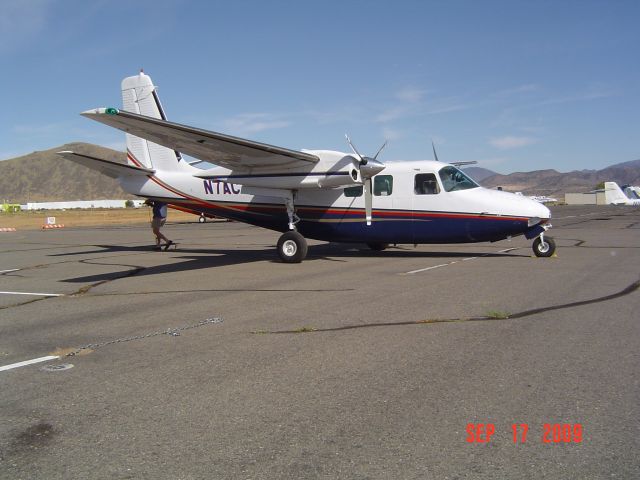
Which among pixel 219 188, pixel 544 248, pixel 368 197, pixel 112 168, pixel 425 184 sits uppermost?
pixel 112 168

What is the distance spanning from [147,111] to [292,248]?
773 cm

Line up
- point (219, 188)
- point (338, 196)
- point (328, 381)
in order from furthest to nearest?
point (219, 188) < point (338, 196) < point (328, 381)

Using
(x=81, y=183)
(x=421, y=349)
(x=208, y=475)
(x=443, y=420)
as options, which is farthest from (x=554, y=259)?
(x=81, y=183)

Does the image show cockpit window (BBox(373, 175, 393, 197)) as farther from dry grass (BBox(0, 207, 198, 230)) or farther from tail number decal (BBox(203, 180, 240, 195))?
dry grass (BBox(0, 207, 198, 230))

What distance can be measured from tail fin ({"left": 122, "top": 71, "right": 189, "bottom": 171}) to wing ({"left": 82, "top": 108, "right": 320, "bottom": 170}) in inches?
129

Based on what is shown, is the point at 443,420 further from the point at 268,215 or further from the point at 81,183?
the point at 81,183

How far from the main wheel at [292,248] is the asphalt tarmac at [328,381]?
4603 millimetres

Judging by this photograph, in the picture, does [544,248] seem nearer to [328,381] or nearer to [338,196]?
[338,196]

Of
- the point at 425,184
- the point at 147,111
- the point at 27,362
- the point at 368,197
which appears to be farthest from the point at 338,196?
the point at 27,362

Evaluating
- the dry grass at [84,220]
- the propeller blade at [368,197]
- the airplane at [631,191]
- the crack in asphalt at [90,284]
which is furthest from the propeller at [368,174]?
the airplane at [631,191]

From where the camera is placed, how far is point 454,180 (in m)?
15.9

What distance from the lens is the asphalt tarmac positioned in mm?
3727

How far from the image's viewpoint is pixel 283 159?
52.6ft
